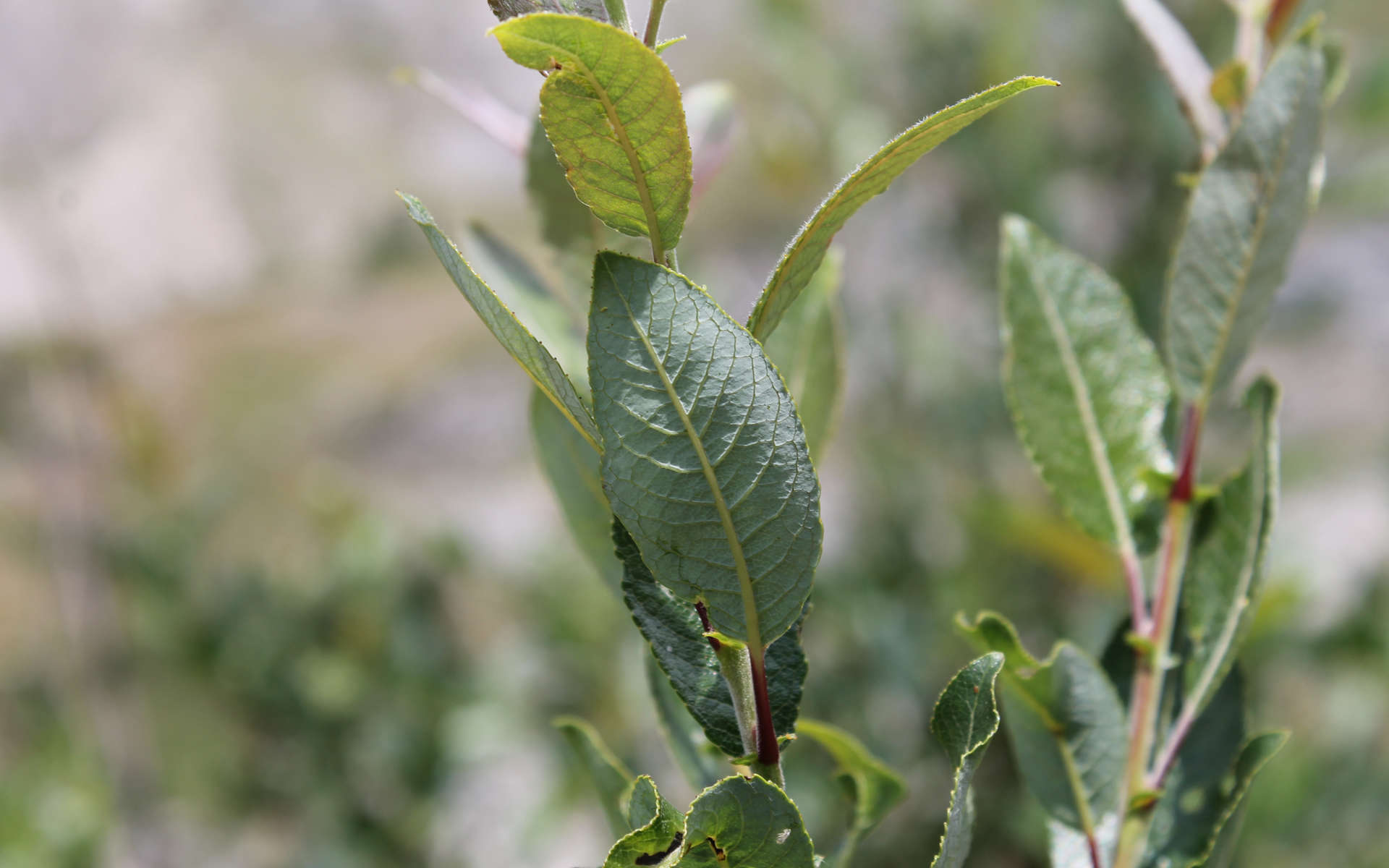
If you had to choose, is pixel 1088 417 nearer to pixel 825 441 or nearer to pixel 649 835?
pixel 825 441

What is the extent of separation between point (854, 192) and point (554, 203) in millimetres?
152

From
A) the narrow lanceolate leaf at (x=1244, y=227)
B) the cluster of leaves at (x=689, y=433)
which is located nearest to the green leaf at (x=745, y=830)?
the cluster of leaves at (x=689, y=433)

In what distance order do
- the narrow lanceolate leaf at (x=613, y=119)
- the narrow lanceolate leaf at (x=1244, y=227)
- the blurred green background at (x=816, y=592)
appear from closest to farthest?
the narrow lanceolate leaf at (x=613, y=119) → the narrow lanceolate leaf at (x=1244, y=227) → the blurred green background at (x=816, y=592)

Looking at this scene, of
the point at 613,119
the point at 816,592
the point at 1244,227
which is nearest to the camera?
the point at 613,119

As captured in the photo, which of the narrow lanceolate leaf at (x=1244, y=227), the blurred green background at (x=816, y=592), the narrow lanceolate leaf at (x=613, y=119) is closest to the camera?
the narrow lanceolate leaf at (x=613, y=119)

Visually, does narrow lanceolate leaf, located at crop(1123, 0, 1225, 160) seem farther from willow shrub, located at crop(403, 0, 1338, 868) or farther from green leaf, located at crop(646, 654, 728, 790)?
green leaf, located at crop(646, 654, 728, 790)

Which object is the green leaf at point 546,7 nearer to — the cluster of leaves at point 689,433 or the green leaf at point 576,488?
the cluster of leaves at point 689,433

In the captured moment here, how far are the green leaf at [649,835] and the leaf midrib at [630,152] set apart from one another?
0.12 m

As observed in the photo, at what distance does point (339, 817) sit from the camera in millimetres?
1284

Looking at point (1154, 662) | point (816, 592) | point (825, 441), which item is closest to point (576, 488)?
point (825, 441)

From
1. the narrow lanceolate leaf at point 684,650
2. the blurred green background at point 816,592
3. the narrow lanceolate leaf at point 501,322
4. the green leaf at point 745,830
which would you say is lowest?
the blurred green background at point 816,592

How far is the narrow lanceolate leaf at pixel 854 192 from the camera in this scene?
0.19 m

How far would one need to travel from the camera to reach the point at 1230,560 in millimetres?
316

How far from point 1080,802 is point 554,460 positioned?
206mm
